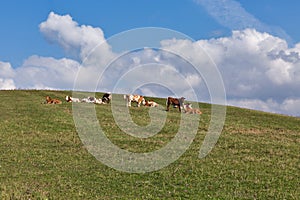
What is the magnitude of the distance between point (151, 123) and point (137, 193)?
25.4m

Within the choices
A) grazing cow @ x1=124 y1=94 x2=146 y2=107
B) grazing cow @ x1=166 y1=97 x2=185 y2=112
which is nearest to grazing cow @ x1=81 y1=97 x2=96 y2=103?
grazing cow @ x1=124 y1=94 x2=146 y2=107

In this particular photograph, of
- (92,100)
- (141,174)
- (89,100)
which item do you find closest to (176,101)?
(92,100)

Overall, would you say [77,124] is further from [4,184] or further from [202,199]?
[202,199]

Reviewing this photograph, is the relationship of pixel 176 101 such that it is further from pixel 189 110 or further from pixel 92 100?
pixel 92 100

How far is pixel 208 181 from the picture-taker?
2128cm

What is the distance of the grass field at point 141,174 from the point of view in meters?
19.2

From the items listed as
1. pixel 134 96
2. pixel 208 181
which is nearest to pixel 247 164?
pixel 208 181

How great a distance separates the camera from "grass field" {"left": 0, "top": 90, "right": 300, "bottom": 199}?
63.1 feet

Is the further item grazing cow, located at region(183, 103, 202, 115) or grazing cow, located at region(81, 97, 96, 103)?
grazing cow, located at region(81, 97, 96, 103)

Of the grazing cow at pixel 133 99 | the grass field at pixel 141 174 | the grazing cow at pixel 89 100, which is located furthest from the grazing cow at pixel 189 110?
the grass field at pixel 141 174

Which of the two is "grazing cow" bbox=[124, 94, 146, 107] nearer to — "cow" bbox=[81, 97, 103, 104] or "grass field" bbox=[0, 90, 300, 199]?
"cow" bbox=[81, 97, 103, 104]

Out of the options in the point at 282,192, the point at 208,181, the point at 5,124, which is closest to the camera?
the point at 282,192

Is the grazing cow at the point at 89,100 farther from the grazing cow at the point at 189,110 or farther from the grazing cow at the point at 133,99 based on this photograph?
the grazing cow at the point at 189,110

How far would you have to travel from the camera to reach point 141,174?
2258 cm
